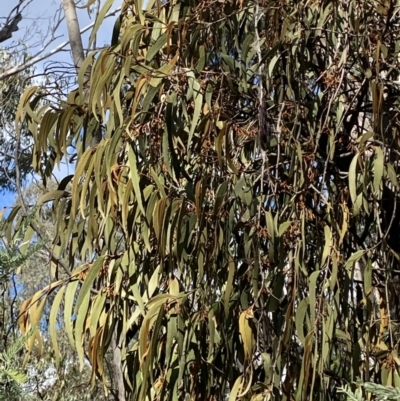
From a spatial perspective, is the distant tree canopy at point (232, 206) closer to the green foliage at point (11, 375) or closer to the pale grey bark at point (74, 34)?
the green foliage at point (11, 375)

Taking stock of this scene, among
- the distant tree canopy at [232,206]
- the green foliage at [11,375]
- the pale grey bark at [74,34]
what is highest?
the pale grey bark at [74,34]

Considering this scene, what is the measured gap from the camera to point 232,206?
137 cm

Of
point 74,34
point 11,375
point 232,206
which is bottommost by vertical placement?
point 11,375

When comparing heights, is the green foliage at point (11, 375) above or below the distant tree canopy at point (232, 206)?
below

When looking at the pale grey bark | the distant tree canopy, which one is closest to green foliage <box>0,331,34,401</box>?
the distant tree canopy

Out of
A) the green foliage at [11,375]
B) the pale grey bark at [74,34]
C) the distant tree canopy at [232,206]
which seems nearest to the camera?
the green foliage at [11,375]

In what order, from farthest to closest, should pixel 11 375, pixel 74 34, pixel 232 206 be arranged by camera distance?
pixel 74 34 < pixel 232 206 < pixel 11 375

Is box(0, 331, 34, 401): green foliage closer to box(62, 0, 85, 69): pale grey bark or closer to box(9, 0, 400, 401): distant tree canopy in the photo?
box(9, 0, 400, 401): distant tree canopy

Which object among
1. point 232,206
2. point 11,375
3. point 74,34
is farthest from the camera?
point 74,34

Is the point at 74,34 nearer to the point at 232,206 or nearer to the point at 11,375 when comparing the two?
the point at 232,206

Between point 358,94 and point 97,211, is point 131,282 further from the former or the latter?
point 358,94

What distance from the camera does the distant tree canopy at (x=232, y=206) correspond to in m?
1.32

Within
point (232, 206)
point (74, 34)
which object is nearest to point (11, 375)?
point (232, 206)

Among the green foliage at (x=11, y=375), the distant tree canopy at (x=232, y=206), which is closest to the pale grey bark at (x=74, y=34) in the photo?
the distant tree canopy at (x=232, y=206)
